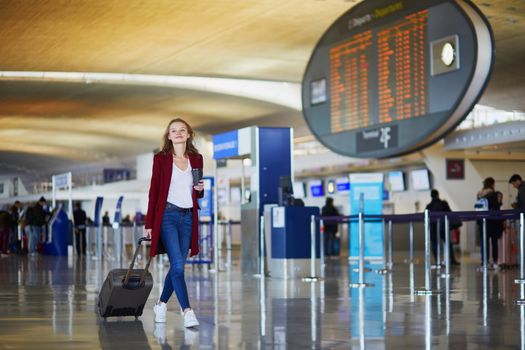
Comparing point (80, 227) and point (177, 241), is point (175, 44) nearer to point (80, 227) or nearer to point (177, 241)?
point (80, 227)

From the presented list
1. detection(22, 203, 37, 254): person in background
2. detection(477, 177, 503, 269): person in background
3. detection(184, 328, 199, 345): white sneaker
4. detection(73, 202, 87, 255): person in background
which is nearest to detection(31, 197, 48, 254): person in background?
detection(22, 203, 37, 254): person in background

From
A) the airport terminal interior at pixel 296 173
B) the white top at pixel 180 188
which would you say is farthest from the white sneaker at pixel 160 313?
the white top at pixel 180 188

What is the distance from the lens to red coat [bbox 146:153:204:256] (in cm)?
738

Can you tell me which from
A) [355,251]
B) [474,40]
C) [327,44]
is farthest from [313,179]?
[474,40]

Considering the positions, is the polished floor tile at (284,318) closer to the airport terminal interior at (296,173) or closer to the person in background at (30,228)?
the airport terminal interior at (296,173)

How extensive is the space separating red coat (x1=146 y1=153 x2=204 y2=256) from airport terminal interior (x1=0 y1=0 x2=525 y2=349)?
0.05 feet

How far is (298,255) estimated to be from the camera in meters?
14.9

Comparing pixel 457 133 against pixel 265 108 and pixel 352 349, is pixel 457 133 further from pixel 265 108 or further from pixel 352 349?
pixel 352 349

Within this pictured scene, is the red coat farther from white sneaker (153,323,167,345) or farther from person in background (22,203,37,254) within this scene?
person in background (22,203,37,254)

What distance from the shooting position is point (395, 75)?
973 cm

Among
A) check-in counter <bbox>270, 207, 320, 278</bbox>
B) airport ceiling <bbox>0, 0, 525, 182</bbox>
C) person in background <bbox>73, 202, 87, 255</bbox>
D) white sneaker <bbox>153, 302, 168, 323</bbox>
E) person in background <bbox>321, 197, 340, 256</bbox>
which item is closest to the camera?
white sneaker <bbox>153, 302, 168, 323</bbox>

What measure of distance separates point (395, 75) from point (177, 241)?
11.2 ft

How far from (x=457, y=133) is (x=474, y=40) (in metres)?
18.3

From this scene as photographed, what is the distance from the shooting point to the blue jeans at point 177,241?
7.38m
